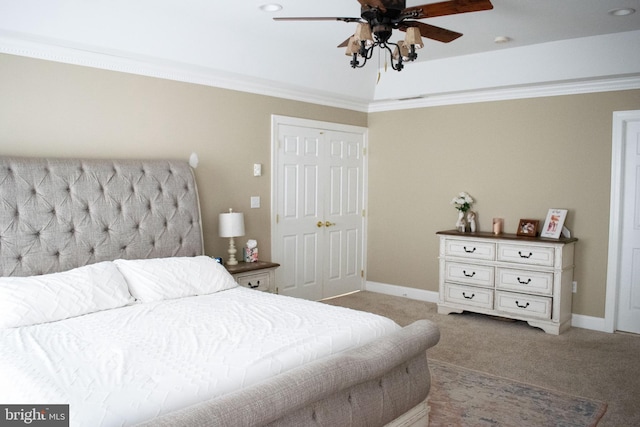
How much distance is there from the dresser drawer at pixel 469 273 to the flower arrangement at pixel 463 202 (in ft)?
2.07

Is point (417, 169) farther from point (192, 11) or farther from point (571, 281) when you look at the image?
point (192, 11)

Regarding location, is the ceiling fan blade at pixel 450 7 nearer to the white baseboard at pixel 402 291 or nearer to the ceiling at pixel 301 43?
the ceiling at pixel 301 43

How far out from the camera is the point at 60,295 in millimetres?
2932

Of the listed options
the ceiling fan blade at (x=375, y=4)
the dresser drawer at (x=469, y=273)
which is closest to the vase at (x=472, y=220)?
the dresser drawer at (x=469, y=273)

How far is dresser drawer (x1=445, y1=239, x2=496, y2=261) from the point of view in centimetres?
508

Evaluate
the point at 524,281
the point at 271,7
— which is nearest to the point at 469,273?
the point at 524,281

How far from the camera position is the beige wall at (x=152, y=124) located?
3.45 metres

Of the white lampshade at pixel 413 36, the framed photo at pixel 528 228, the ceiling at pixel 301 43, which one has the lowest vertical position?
the framed photo at pixel 528 228

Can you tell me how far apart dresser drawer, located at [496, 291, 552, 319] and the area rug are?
137cm

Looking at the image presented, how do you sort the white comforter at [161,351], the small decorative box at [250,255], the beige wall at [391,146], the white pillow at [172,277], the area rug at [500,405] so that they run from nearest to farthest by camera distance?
the white comforter at [161,351] → the area rug at [500,405] → the white pillow at [172,277] → the beige wall at [391,146] → the small decorative box at [250,255]

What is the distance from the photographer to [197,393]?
78.0 inches

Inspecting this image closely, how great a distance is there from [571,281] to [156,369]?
4.24m

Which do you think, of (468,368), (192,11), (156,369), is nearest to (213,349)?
(156,369)

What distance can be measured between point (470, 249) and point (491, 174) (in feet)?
2.89
